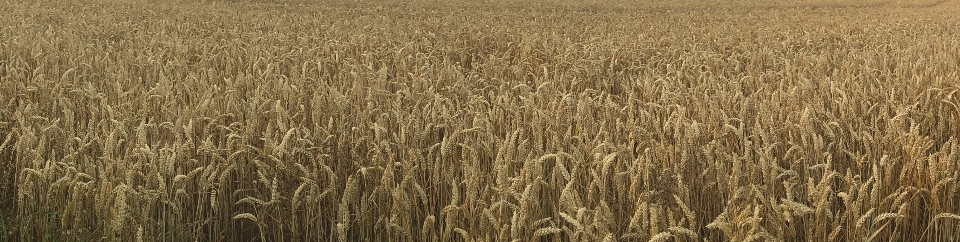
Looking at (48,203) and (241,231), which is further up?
(48,203)

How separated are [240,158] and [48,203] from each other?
58cm

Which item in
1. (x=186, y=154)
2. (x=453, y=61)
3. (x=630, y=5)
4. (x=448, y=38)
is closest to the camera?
(x=186, y=154)

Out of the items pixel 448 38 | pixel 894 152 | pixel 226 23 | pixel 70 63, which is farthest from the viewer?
pixel 226 23

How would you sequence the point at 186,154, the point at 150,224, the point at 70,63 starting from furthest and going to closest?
the point at 70,63 → the point at 186,154 → the point at 150,224

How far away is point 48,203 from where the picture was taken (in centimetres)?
232

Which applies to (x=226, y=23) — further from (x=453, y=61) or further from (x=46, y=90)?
(x=46, y=90)

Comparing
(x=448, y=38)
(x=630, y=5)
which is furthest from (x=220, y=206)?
(x=630, y=5)

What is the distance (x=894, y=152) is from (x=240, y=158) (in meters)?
2.20

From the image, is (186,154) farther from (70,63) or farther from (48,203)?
(70,63)

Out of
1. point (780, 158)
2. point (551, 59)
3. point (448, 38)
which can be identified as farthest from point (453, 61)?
point (780, 158)

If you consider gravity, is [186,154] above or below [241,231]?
above

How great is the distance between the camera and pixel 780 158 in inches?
119

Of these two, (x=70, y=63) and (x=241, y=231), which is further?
(x=70, y=63)

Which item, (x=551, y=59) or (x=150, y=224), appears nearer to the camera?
(x=150, y=224)
